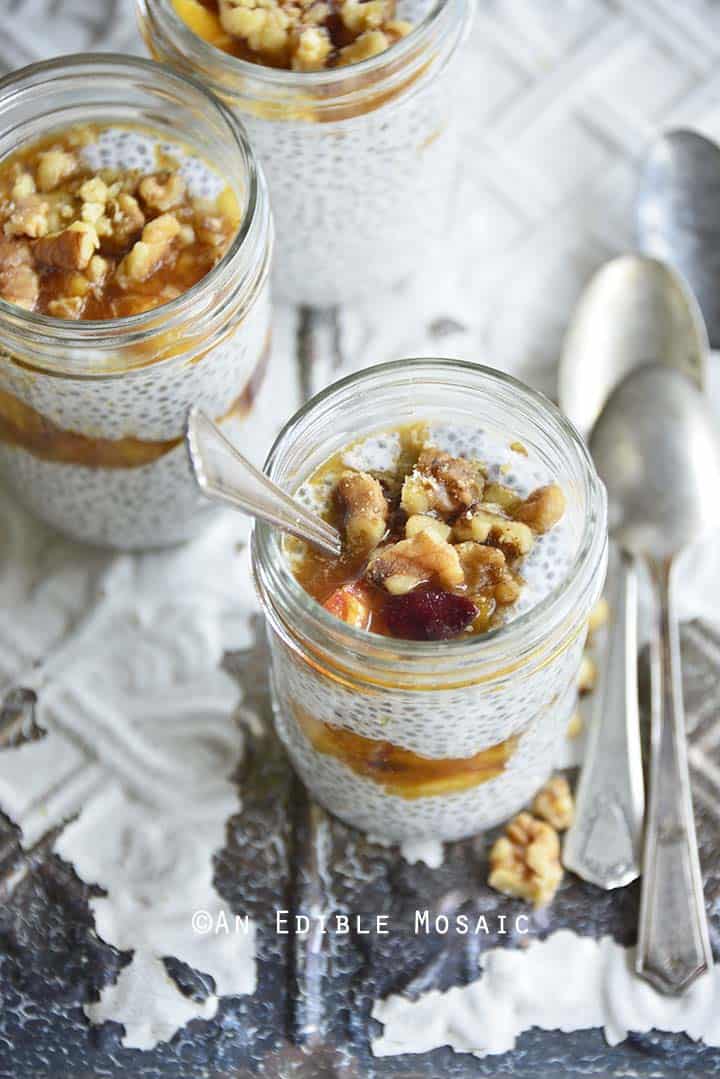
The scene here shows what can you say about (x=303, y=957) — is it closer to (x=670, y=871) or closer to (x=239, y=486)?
(x=670, y=871)

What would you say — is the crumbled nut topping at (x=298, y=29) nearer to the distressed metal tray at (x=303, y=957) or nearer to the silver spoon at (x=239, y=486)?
the silver spoon at (x=239, y=486)

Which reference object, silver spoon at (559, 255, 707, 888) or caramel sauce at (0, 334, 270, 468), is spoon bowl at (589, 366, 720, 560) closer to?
silver spoon at (559, 255, 707, 888)

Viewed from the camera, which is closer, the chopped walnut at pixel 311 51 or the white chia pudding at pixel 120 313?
the white chia pudding at pixel 120 313

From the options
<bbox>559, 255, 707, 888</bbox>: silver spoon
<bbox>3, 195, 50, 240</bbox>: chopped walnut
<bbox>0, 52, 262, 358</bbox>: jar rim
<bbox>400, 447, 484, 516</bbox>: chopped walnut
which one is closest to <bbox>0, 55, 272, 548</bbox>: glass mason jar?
<bbox>0, 52, 262, 358</bbox>: jar rim

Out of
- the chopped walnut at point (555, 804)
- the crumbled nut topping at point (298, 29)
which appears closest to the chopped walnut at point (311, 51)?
the crumbled nut topping at point (298, 29)

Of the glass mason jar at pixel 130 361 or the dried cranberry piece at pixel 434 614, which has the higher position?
the glass mason jar at pixel 130 361

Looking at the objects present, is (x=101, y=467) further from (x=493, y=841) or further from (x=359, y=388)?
(x=493, y=841)
